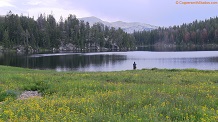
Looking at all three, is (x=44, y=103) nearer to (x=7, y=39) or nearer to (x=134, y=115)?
(x=134, y=115)

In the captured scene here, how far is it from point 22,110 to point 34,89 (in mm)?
9174

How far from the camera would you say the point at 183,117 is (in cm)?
911

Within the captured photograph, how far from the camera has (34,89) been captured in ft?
62.8

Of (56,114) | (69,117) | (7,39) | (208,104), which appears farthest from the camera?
(7,39)

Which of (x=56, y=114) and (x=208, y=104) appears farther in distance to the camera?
(x=208, y=104)

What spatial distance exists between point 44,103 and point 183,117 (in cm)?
609

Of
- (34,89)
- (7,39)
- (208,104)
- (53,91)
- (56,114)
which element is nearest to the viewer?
(56,114)

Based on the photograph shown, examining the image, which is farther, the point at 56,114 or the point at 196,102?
the point at 196,102

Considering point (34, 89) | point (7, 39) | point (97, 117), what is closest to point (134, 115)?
point (97, 117)

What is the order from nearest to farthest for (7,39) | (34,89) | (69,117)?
(69,117) < (34,89) < (7,39)

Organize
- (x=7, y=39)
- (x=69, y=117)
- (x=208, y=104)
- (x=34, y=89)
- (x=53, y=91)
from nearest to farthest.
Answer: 1. (x=69, y=117)
2. (x=208, y=104)
3. (x=53, y=91)
4. (x=34, y=89)
5. (x=7, y=39)

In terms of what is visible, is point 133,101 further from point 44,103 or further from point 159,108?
point 44,103

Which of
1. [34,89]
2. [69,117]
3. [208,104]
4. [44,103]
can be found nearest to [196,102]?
[208,104]

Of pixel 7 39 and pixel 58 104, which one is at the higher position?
pixel 7 39
